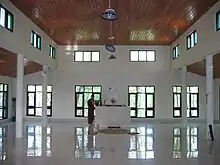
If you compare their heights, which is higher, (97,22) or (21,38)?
(97,22)

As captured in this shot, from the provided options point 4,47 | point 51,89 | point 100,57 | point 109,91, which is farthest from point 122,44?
point 4,47

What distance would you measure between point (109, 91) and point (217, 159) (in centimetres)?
1285

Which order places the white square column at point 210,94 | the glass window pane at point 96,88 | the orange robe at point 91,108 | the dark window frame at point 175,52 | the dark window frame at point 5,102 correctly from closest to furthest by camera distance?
the white square column at point 210,94
the orange robe at point 91,108
the dark window frame at point 175,52
the dark window frame at point 5,102
the glass window pane at point 96,88

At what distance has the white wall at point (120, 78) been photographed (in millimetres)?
20672

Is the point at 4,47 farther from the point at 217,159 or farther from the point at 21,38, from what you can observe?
the point at 217,159

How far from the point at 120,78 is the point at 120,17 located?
27.5 feet

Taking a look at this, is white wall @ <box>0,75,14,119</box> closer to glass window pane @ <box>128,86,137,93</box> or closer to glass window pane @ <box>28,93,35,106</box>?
glass window pane @ <box>28,93,35,106</box>

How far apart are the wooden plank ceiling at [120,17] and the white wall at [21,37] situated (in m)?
0.27

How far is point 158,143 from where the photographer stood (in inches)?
397

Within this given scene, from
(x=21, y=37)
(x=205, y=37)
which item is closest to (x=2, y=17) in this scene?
(x=21, y=37)

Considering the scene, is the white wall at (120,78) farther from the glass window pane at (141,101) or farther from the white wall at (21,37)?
the white wall at (21,37)

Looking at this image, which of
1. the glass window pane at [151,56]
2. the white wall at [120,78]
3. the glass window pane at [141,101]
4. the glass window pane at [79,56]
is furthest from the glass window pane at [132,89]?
the glass window pane at [79,56]

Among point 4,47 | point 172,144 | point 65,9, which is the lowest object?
point 172,144

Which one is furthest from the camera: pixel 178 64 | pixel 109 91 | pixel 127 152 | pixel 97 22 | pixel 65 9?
pixel 109 91
